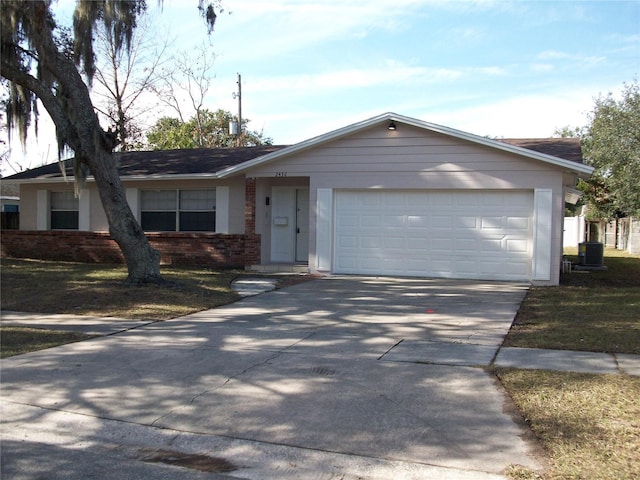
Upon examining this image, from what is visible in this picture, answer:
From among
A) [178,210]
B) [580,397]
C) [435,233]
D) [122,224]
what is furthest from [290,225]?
[580,397]

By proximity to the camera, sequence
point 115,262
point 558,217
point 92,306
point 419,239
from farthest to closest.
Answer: point 115,262, point 419,239, point 558,217, point 92,306

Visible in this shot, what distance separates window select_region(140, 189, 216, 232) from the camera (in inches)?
694

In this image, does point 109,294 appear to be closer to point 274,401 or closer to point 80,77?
point 80,77

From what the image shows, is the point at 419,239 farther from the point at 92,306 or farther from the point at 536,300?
the point at 92,306

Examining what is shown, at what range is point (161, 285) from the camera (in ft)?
39.1

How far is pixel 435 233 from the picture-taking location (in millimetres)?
14359

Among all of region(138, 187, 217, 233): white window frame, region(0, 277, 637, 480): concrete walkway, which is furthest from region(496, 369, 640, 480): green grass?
region(138, 187, 217, 233): white window frame

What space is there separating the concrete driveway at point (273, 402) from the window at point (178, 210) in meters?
8.63

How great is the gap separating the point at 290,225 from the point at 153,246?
4.36m

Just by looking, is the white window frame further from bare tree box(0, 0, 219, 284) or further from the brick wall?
bare tree box(0, 0, 219, 284)

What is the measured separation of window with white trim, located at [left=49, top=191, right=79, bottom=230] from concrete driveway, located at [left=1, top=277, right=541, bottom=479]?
1193 centimetres

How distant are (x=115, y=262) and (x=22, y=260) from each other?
3.17 m

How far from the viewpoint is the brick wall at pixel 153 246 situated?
1662 centimetres

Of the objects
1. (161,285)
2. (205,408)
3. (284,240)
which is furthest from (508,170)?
(205,408)
